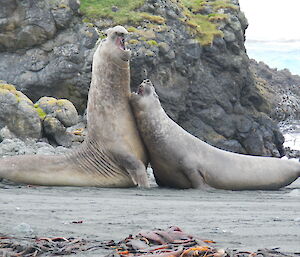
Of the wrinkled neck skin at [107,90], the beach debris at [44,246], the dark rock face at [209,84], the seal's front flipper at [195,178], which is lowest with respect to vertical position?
the beach debris at [44,246]

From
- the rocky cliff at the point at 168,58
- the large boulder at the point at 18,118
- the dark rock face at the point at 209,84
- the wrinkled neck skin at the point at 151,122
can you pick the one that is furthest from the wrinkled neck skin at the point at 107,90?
the dark rock face at the point at 209,84

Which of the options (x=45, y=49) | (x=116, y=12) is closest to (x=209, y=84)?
(x=116, y=12)

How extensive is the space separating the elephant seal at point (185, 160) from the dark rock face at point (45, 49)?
14.7m

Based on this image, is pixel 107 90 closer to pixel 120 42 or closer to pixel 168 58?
pixel 120 42

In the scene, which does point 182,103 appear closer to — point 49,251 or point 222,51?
point 222,51

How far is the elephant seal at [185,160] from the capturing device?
9.21 meters

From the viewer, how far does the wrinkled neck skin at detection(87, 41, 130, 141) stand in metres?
9.38

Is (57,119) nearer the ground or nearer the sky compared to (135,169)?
nearer the sky

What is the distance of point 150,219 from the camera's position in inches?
204

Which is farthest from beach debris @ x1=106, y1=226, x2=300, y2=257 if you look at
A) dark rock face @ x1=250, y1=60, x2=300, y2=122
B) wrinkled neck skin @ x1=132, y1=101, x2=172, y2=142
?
dark rock face @ x1=250, y1=60, x2=300, y2=122

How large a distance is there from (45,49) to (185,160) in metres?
16.4

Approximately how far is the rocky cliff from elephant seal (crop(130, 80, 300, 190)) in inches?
576

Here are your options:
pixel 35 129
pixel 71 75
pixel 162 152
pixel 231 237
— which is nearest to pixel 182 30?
pixel 71 75

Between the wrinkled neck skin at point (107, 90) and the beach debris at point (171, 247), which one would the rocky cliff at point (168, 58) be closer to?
the wrinkled neck skin at point (107, 90)
